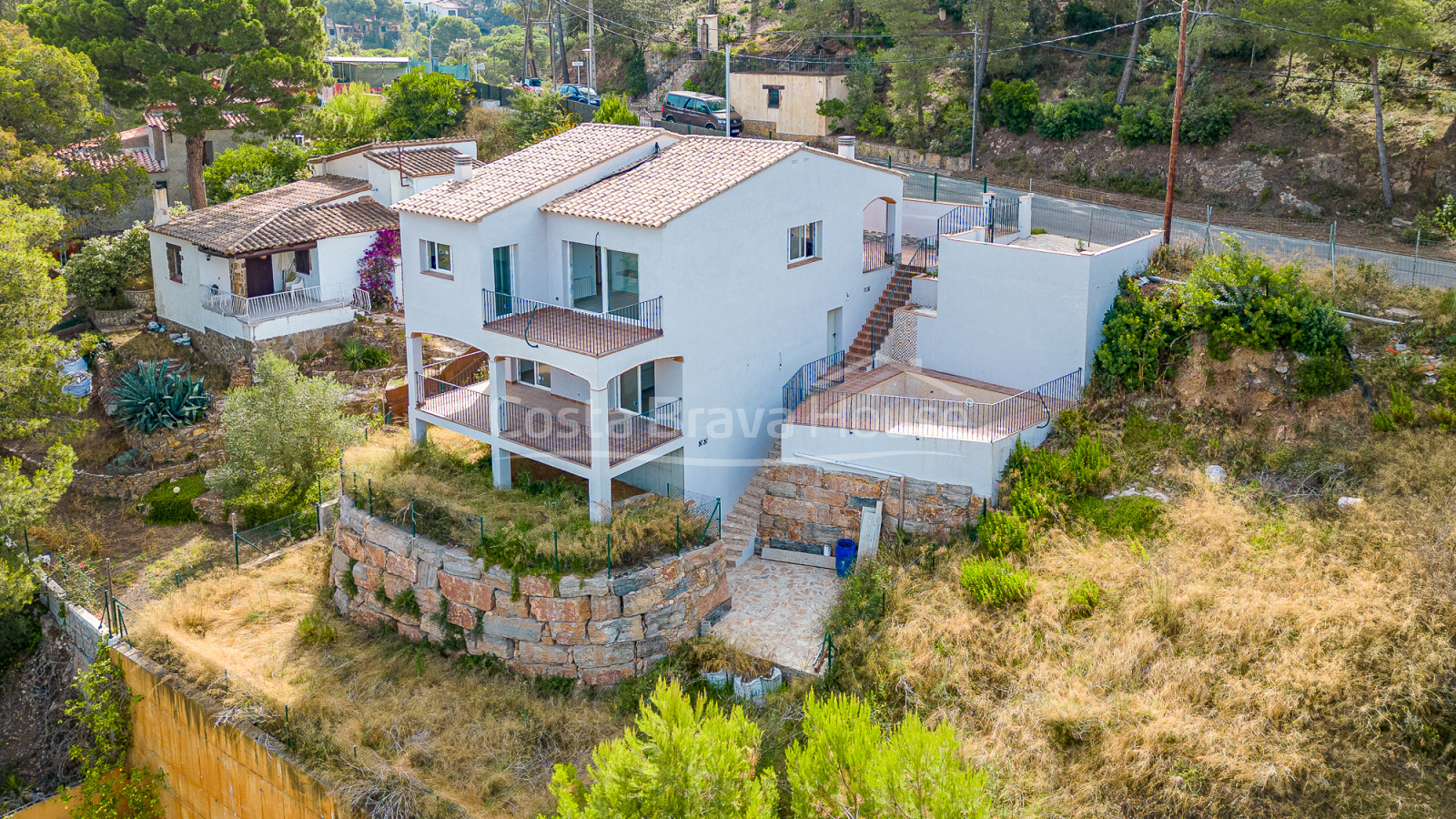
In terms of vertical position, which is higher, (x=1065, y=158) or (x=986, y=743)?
Answer: (x=1065, y=158)

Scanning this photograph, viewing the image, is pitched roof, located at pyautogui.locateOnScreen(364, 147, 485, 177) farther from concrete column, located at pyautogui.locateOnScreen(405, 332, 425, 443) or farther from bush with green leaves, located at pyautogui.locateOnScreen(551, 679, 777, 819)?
bush with green leaves, located at pyautogui.locateOnScreen(551, 679, 777, 819)

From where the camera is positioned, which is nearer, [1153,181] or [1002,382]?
[1002,382]

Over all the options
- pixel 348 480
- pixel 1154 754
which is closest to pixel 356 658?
pixel 348 480

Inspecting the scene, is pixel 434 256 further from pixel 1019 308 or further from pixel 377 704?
pixel 1019 308

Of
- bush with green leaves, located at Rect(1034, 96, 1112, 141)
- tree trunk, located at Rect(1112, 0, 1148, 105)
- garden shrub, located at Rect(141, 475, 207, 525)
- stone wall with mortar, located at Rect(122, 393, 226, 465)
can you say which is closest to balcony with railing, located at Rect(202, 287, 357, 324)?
stone wall with mortar, located at Rect(122, 393, 226, 465)

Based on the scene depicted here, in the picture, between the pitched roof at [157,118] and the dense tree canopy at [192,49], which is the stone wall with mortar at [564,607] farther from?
the pitched roof at [157,118]

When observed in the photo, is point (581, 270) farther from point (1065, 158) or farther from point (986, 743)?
point (1065, 158)
